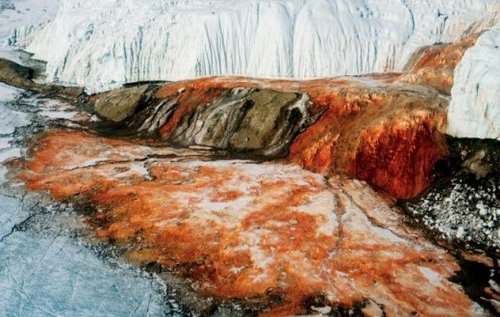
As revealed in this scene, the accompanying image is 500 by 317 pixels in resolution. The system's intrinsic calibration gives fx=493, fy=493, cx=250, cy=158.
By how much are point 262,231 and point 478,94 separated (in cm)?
870

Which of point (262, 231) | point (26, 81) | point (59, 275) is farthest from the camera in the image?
point (26, 81)

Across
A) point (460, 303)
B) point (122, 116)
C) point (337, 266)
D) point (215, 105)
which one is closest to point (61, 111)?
point (122, 116)

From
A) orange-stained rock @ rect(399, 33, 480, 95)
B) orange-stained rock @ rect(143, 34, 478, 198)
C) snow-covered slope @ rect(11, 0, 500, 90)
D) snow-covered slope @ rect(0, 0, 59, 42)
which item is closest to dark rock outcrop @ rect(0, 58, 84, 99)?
snow-covered slope @ rect(11, 0, 500, 90)

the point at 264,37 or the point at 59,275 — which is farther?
the point at 264,37

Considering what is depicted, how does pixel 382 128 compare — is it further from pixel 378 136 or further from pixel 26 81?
pixel 26 81

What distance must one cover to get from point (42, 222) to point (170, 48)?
57.1ft

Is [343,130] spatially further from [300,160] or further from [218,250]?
[218,250]

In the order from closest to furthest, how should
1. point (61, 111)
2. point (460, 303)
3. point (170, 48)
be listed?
point (460, 303)
point (61, 111)
point (170, 48)

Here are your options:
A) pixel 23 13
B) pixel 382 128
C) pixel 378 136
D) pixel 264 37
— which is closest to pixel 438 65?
pixel 382 128

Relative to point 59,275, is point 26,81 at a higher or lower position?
higher

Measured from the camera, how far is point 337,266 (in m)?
13.0

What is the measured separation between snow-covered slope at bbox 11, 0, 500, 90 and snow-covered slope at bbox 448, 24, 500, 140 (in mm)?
9825

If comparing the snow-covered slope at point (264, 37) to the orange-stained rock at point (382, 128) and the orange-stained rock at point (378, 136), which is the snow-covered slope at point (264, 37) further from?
the orange-stained rock at point (378, 136)

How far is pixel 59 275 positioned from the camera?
13.1 meters
